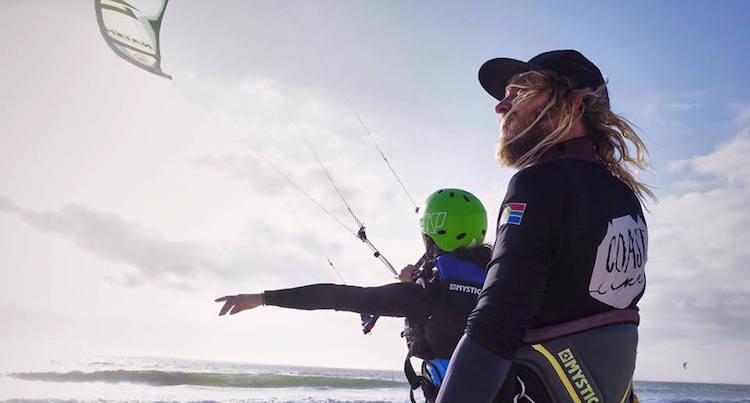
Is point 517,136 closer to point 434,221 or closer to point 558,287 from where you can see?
point 558,287

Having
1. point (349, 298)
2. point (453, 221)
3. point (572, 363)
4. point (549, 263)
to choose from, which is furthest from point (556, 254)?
point (453, 221)

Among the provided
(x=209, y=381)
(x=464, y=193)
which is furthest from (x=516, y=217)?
(x=209, y=381)

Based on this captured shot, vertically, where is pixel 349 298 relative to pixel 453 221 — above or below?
below

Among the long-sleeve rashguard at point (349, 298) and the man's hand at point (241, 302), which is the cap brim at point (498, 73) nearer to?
the long-sleeve rashguard at point (349, 298)

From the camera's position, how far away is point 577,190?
173cm

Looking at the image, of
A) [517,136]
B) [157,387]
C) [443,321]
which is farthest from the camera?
[157,387]

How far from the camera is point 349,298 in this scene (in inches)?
122

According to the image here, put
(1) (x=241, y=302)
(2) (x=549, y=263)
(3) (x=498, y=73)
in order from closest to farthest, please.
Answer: (2) (x=549, y=263) → (3) (x=498, y=73) → (1) (x=241, y=302)

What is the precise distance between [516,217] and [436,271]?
7.46ft

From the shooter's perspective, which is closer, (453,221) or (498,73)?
(498,73)

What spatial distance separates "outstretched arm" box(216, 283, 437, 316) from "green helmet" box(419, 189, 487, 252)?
117 cm

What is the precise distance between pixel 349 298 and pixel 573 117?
1687 mm

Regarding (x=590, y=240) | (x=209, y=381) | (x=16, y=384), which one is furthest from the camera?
(x=209, y=381)

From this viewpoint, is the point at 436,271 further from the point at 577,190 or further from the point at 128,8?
the point at 128,8
